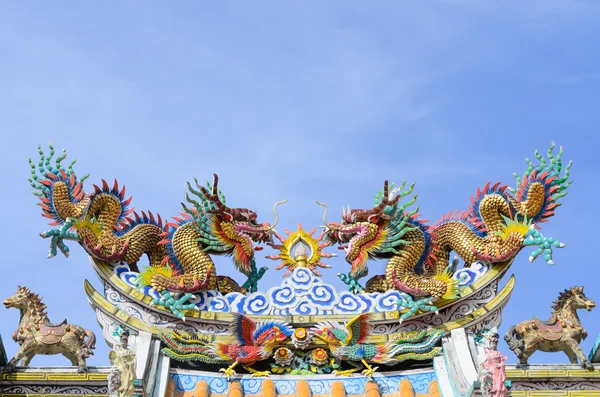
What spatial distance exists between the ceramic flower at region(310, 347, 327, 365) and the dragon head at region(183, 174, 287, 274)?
1.60m

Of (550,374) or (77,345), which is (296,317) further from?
(550,374)

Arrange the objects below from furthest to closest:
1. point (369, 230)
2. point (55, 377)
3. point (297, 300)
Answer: point (369, 230)
point (297, 300)
point (55, 377)

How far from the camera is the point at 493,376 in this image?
40.5ft

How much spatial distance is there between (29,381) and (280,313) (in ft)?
9.90

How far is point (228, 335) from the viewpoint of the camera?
14180 mm

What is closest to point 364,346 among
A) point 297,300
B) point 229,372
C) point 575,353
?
point 297,300

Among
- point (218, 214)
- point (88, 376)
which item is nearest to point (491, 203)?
point (218, 214)

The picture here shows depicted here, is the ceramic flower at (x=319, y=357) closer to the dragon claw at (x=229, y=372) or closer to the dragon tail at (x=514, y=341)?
the dragon claw at (x=229, y=372)

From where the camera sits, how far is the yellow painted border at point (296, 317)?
1411 cm

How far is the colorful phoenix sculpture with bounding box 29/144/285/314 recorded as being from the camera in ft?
48.2

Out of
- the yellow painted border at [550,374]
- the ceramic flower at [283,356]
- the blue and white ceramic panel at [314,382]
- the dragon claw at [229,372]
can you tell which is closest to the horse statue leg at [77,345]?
the blue and white ceramic panel at [314,382]

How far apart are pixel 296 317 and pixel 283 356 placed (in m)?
0.53

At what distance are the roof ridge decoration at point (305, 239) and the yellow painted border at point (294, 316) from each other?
10 cm

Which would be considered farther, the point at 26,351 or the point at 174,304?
the point at 174,304
